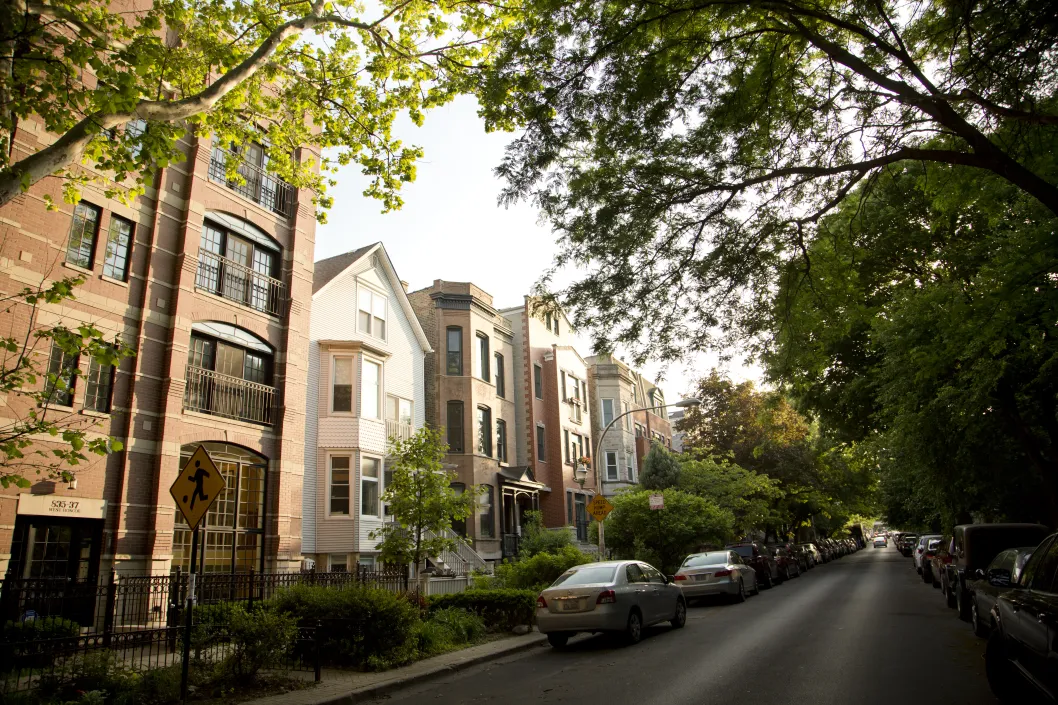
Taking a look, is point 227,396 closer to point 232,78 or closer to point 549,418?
point 232,78

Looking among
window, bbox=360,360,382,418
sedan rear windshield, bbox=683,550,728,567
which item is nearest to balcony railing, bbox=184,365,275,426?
window, bbox=360,360,382,418

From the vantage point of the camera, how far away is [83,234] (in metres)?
15.9

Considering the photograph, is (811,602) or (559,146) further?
(811,602)

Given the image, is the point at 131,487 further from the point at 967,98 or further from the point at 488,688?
the point at 967,98

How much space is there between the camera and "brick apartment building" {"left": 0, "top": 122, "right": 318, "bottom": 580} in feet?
48.4

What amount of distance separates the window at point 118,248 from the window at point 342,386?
26.4 ft

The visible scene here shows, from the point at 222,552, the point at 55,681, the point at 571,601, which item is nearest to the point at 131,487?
the point at 222,552

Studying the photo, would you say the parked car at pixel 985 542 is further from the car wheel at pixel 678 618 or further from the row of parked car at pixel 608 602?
the row of parked car at pixel 608 602

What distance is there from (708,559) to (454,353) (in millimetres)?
15316

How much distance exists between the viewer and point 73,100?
9883 millimetres

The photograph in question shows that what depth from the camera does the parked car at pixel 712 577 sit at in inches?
795

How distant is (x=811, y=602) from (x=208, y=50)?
19.1 meters

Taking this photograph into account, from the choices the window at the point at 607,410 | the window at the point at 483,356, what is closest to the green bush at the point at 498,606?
the window at the point at 483,356

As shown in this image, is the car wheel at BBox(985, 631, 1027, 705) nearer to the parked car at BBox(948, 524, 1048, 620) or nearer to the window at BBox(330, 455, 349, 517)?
the parked car at BBox(948, 524, 1048, 620)
